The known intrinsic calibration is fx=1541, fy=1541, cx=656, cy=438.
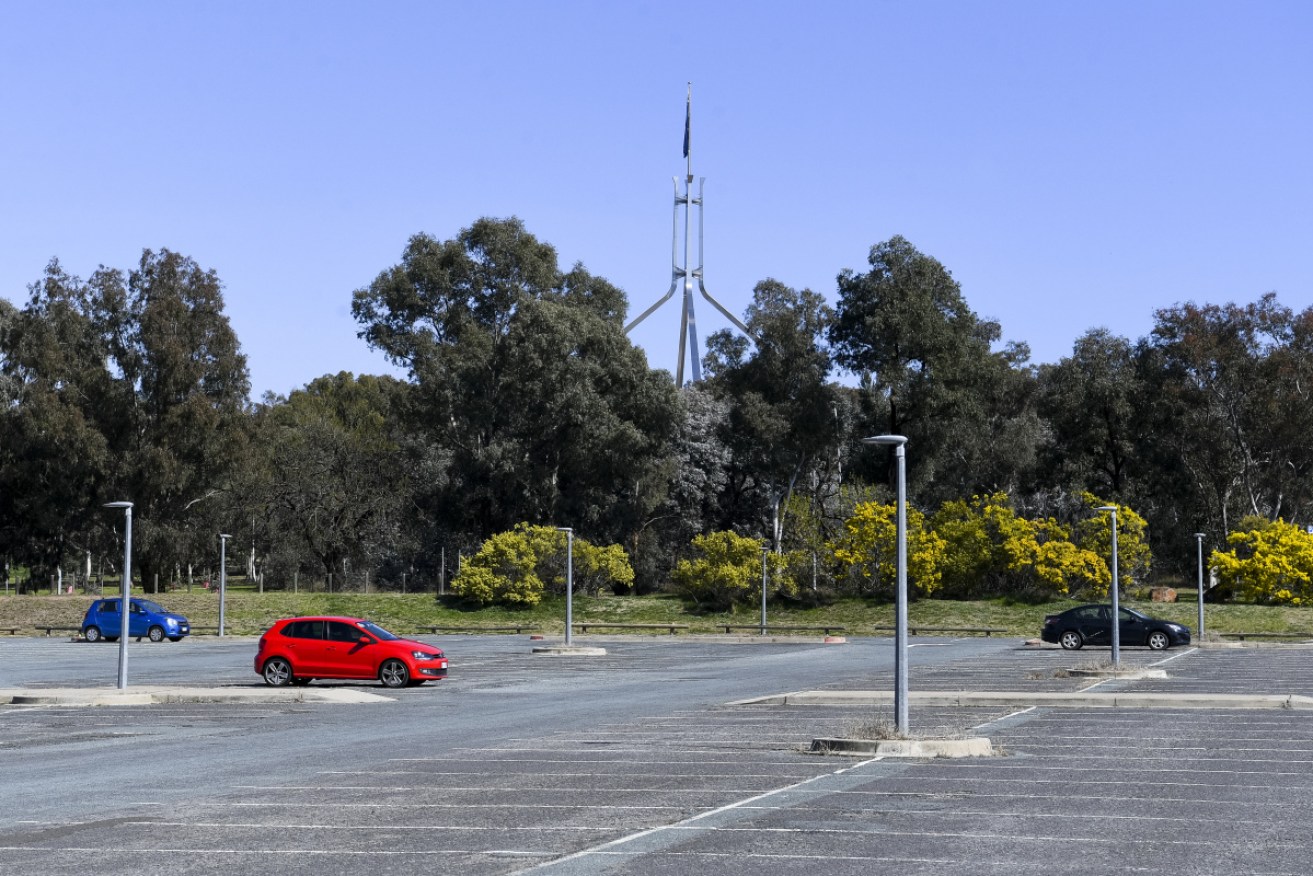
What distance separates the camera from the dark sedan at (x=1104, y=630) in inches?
1940

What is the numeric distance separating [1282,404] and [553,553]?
112 ft

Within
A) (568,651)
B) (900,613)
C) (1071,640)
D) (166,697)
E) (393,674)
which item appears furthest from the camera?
(1071,640)

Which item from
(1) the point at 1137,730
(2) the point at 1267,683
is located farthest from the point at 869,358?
(1) the point at 1137,730

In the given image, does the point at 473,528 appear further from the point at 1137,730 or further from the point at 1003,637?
the point at 1137,730

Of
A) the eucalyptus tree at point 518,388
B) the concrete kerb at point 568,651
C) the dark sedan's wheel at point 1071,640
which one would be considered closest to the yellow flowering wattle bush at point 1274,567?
the dark sedan's wheel at point 1071,640

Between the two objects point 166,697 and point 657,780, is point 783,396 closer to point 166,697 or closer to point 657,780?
point 166,697

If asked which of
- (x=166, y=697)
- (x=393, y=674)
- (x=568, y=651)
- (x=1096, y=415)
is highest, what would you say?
(x=1096, y=415)

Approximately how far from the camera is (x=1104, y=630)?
4959cm

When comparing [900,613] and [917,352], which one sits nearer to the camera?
[900,613]

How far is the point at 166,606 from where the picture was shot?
71000 millimetres

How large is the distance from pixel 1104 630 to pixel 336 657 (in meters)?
26.4

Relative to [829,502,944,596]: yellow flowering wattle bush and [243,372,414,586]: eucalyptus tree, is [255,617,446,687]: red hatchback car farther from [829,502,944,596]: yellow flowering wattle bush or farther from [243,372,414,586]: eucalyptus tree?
[243,372,414,586]: eucalyptus tree

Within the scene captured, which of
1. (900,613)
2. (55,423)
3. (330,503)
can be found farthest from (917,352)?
(900,613)

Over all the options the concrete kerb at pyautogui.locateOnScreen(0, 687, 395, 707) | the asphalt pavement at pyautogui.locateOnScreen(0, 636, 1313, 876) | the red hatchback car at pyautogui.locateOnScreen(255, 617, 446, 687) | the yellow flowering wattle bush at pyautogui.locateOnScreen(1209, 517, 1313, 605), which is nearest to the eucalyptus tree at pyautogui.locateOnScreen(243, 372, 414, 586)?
the yellow flowering wattle bush at pyautogui.locateOnScreen(1209, 517, 1313, 605)
